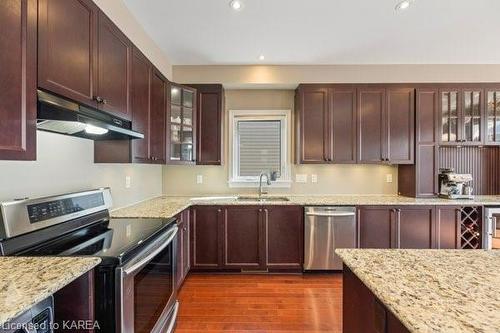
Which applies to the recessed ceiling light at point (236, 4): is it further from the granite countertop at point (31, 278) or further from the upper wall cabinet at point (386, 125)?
the granite countertop at point (31, 278)

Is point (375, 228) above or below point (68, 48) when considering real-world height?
below

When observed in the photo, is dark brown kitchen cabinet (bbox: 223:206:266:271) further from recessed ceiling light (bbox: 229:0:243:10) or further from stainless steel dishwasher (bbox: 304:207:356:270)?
recessed ceiling light (bbox: 229:0:243:10)

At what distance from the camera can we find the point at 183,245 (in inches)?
111

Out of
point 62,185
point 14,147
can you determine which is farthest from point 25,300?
point 62,185

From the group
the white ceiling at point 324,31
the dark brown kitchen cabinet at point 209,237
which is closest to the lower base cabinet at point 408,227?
the dark brown kitchen cabinet at point 209,237

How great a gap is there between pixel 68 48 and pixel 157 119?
4.39ft

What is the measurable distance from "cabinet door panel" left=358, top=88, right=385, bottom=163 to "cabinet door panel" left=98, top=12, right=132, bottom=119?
2.66 metres

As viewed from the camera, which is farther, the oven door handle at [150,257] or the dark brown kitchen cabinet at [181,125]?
the dark brown kitchen cabinet at [181,125]

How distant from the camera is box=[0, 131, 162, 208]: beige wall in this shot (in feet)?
4.68

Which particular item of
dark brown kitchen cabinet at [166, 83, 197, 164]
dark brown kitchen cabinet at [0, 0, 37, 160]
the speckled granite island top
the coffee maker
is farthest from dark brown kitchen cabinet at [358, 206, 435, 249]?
dark brown kitchen cabinet at [0, 0, 37, 160]

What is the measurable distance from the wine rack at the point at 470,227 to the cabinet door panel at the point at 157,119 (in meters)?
3.42

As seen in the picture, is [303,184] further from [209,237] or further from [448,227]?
[448,227]

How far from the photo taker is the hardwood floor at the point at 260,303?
2.18 metres

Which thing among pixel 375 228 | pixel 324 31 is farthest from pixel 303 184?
pixel 324 31
